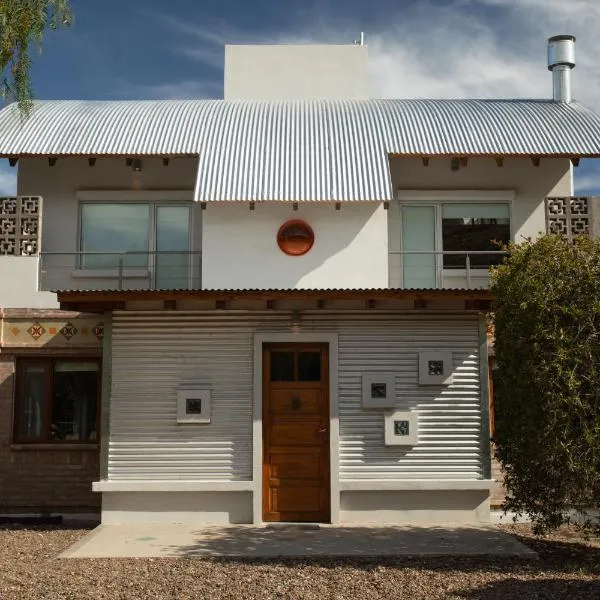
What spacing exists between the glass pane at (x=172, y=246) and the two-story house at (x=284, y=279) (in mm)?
38

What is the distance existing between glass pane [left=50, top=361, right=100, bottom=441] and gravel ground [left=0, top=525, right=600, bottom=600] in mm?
3625

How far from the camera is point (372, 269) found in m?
14.2

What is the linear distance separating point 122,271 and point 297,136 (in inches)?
169

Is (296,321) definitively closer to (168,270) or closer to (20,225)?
(168,270)

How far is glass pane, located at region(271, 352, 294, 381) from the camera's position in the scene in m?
11.5

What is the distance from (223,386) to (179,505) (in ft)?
5.79

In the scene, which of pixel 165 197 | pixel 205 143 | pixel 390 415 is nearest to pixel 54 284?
pixel 165 197

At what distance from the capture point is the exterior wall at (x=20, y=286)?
13.5 meters

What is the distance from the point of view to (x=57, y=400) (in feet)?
43.5

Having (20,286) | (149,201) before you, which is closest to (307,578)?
(20,286)

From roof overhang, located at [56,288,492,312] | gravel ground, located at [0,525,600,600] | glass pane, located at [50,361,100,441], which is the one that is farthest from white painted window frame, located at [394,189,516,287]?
gravel ground, located at [0,525,600,600]

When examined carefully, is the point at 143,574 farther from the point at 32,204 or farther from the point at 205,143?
the point at 205,143

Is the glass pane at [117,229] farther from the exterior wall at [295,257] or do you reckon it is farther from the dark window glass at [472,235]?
the dark window glass at [472,235]

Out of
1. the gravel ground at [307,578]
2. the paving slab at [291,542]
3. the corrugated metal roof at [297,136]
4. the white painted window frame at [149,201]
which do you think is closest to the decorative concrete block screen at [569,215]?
the corrugated metal roof at [297,136]
